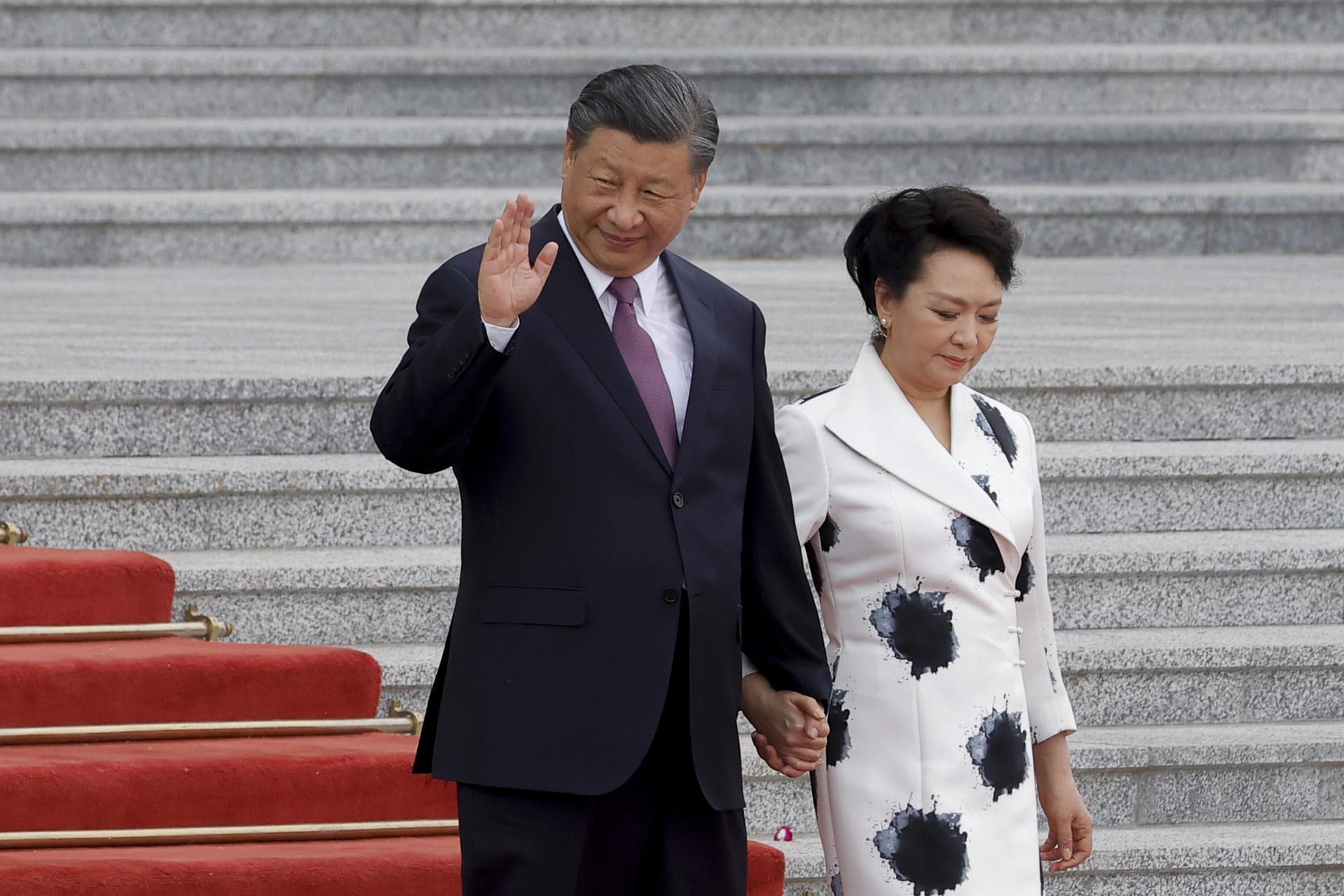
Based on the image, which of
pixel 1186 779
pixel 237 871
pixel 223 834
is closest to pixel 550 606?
pixel 237 871

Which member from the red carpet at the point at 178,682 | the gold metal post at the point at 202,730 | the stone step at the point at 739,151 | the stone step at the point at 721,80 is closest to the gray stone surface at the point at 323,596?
the red carpet at the point at 178,682

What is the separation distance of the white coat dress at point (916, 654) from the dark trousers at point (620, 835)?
0.86 feet

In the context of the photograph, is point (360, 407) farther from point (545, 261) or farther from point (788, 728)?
point (545, 261)

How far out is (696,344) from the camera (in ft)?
6.89

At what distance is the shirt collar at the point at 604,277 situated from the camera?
2074mm

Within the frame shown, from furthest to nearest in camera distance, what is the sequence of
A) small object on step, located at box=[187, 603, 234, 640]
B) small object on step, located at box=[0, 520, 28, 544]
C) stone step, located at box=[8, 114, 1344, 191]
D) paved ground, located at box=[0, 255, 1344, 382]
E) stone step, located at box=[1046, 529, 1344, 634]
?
stone step, located at box=[8, 114, 1344, 191] → paved ground, located at box=[0, 255, 1344, 382] → stone step, located at box=[1046, 529, 1344, 634] → small object on step, located at box=[0, 520, 28, 544] → small object on step, located at box=[187, 603, 234, 640]

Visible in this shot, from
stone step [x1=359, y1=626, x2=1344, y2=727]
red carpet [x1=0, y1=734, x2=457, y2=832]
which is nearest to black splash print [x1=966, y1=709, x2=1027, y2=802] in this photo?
red carpet [x1=0, y1=734, x2=457, y2=832]

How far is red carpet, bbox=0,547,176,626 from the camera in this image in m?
3.50

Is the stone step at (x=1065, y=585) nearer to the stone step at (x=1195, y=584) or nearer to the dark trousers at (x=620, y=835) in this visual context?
the stone step at (x=1195, y=584)

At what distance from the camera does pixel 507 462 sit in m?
A: 2.01

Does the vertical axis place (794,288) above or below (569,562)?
Result: above

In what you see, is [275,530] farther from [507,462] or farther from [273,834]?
[507,462]

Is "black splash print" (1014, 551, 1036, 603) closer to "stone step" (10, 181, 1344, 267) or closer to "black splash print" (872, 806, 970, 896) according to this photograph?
"black splash print" (872, 806, 970, 896)

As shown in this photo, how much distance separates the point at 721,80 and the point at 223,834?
18.2 ft
